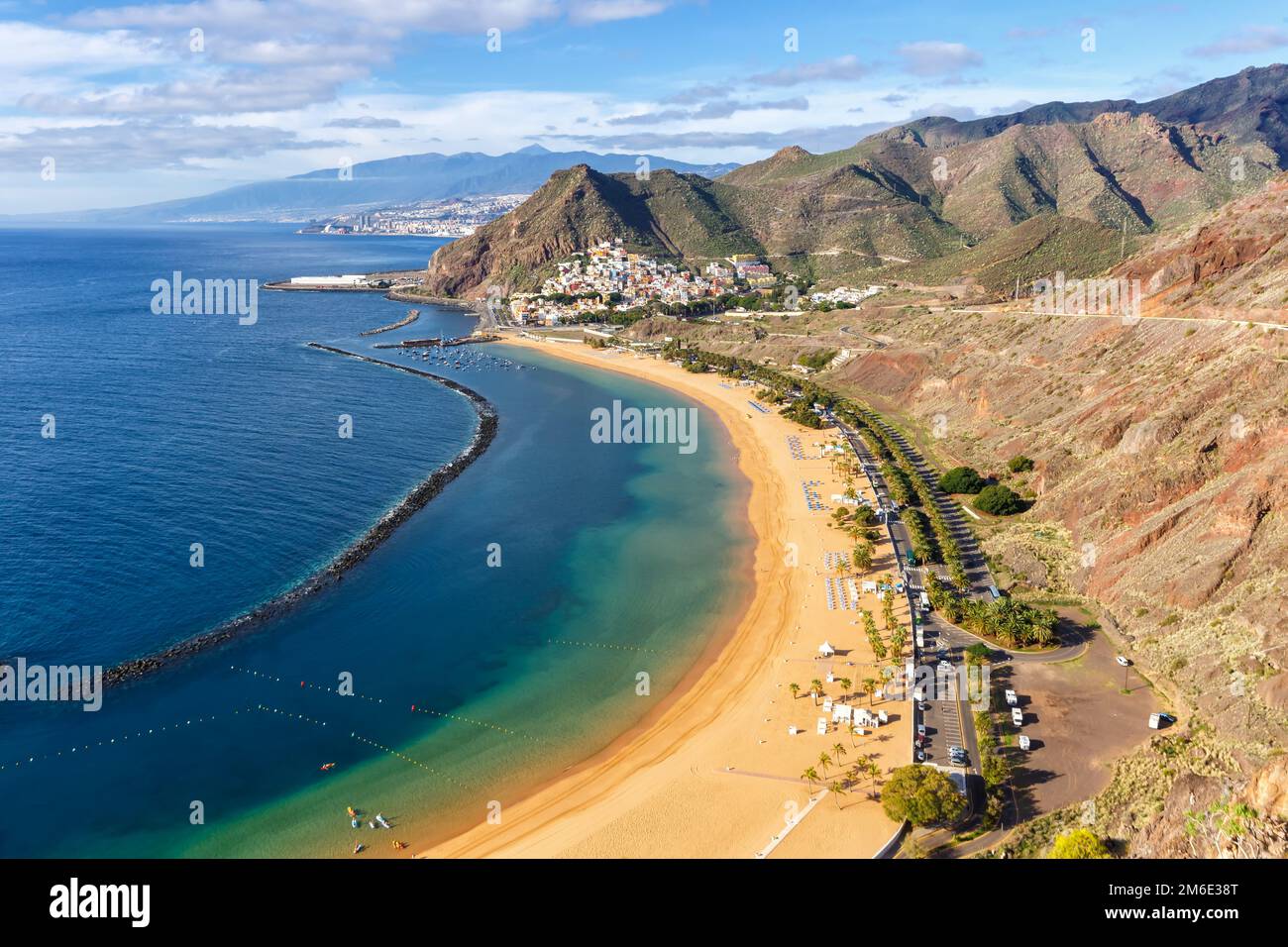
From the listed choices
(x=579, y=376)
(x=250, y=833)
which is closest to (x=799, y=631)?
(x=250, y=833)

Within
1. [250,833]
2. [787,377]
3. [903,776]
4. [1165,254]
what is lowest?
[250,833]

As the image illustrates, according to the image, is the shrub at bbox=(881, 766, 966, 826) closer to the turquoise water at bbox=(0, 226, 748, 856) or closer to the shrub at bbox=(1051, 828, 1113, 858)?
the shrub at bbox=(1051, 828, 1113, 858)

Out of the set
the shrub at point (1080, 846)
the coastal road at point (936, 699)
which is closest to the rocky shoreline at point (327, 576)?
the coastal road at point (936, 699)

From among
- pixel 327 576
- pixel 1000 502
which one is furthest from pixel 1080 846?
pixel 327 576

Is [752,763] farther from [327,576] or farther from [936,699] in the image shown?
[327,576]

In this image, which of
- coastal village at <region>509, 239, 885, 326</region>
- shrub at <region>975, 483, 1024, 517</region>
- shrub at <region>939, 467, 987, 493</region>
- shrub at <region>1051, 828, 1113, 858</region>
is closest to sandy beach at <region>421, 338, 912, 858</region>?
shrub at <region>1051, 828, 1113, 858</region>

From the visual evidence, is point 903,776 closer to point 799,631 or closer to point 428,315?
point 799,631
